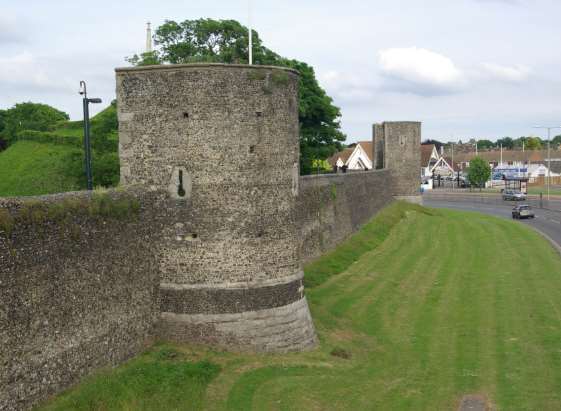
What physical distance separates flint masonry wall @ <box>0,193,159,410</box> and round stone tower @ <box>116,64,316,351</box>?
0.91 metres

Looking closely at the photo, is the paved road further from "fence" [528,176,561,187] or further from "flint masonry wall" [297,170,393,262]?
"fence" [528,176,561,187]

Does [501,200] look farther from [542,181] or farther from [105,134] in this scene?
[105,134]

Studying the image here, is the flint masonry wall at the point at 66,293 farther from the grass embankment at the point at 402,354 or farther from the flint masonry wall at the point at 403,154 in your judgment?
the flint masonry wall at the point at 403,154

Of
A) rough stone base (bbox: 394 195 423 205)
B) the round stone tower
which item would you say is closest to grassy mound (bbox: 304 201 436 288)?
rough stone base (bbox: 394 195 423 205)

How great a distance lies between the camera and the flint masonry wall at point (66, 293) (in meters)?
13.7

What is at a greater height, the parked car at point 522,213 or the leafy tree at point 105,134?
the leafy tree at point 105,134

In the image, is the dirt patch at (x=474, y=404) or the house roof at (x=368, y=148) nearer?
the dirt patch at (x=474, y=404)

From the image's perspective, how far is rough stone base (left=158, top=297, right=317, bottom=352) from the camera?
19422 millimetres

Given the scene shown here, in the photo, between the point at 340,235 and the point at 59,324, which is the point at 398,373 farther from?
the point at 340,235

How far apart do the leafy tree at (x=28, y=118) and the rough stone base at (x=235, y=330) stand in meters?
48.7

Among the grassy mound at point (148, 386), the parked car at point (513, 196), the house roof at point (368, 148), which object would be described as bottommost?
the grassy mound at point (148, 386)

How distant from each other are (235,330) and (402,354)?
5954mm

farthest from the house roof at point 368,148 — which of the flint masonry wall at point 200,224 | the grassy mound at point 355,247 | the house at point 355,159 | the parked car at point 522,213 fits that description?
the flint masonry wall at point 200,224

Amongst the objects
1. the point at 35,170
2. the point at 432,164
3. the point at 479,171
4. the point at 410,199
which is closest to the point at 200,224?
the point at 35,170
